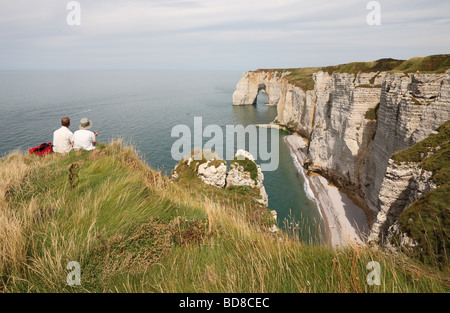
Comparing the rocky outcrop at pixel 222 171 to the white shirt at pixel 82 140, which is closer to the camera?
the white shirt at pixel 82 140

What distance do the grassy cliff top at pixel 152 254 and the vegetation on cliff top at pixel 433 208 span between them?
1.17 m

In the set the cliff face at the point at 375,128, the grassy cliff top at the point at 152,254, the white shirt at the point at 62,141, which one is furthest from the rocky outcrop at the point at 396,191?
the white shirt at the point at 62,141

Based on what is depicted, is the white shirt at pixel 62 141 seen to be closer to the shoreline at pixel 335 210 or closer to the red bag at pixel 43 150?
the red bag at pixel 43 150

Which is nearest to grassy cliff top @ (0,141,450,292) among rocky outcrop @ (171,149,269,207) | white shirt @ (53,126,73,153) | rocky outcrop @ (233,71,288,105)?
white shirt @ (53,126,73,153)

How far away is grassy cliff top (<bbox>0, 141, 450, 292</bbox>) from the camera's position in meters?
2.89

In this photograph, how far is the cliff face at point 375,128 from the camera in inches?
585

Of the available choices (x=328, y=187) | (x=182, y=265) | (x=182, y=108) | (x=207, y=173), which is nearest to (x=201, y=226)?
(x=182, y=265)

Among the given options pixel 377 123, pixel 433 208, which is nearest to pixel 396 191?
pixel 433 208

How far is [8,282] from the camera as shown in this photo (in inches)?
109

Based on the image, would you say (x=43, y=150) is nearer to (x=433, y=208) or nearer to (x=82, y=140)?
(x=82, y=140)

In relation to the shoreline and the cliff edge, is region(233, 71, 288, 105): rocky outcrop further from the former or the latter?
the shoreline

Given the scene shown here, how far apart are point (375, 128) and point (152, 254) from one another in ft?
90.1

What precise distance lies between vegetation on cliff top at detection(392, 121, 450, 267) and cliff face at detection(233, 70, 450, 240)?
2.77ft
